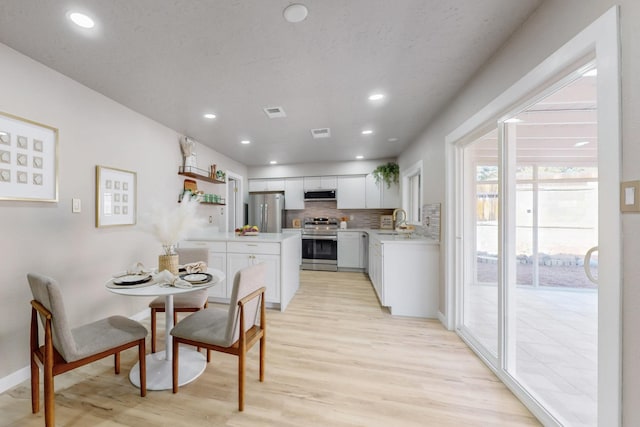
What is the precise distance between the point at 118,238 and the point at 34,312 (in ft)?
3.83

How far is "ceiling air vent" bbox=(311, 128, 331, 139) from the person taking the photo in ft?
11.3

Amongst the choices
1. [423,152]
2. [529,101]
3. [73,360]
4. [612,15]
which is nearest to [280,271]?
[73,360]

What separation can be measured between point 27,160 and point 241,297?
76.2 inches

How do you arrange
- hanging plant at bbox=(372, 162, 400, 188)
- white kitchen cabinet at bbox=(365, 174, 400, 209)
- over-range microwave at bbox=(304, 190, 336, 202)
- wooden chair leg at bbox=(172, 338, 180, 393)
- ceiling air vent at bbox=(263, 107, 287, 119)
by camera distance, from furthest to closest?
over-range microwave at bbox=(304, 190, 336, 202) → white kitchen cabinet at bbox=(365, 174, 400, 209) → hanging plant at bbox=(372, 162, 400, 188) → ceiling air vent at bbox=(263, 107, 287, 119) → wooden chair leg at bbox=(172, 338, 180, 393)

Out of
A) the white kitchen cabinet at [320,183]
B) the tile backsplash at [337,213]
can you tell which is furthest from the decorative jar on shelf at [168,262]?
the tile backsplash at [337,213]

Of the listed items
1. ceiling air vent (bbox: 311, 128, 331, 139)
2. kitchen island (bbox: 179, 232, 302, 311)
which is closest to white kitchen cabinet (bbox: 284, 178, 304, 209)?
ceiling air vent (bbox: 311, 128, 331, 139)

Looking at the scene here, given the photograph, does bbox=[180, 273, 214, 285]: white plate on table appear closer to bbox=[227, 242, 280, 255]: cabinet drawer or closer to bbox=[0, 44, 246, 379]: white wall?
bbox=[0, 44, 246, 379]: white wall

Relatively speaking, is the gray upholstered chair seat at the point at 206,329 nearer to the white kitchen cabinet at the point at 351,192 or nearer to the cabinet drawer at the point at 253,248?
the cabinet drawer at the point at 253,248

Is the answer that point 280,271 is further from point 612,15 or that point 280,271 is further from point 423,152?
point 612,15

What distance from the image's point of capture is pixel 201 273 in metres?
1.99

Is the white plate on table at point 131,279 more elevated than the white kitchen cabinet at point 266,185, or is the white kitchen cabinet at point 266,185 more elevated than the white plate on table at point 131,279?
the white kitchen cabinet at point 266,185

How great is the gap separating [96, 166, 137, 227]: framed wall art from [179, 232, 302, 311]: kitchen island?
891mm

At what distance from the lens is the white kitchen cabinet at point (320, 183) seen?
5.46 metres

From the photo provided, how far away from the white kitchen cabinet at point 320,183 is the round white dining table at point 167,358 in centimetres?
368
